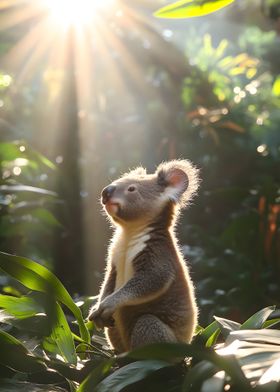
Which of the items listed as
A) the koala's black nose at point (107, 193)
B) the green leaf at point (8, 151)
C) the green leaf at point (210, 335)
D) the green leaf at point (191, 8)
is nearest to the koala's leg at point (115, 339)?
the green leaf at point (210, 335)

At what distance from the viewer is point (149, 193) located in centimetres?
180

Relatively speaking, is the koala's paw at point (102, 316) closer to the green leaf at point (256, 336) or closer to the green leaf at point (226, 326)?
the green leaf at point (226, 326)

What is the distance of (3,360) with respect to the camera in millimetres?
1293

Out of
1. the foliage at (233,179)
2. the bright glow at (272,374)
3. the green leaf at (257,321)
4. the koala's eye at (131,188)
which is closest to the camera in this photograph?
the bright glow at (272,374)

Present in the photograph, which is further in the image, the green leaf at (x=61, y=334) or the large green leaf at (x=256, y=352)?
the green leaf at (x=61, y=334)

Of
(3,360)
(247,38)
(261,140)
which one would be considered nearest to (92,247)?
(261,140)

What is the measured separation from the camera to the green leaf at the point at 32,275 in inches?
52.8

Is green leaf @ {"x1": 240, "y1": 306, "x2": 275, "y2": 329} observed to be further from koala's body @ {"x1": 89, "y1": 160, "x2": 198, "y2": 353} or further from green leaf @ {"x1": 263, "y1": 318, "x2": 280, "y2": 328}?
koala's body @ {"x1": 89, "y1": 160, "x2": 198, "y2": 353}

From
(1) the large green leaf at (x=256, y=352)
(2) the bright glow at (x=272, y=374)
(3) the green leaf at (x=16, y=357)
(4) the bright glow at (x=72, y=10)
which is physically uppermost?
(4) the bright glow at (x=72, y=10)

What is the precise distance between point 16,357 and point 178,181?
725 mm

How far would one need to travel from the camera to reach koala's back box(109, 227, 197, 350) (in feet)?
5.27

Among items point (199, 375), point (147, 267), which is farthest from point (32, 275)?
point (199, 375)

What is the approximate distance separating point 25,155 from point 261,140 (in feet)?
7.52

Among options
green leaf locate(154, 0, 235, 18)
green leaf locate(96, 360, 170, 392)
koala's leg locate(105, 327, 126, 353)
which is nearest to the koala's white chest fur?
koala's leg locate(105, 327, 126, 353)
